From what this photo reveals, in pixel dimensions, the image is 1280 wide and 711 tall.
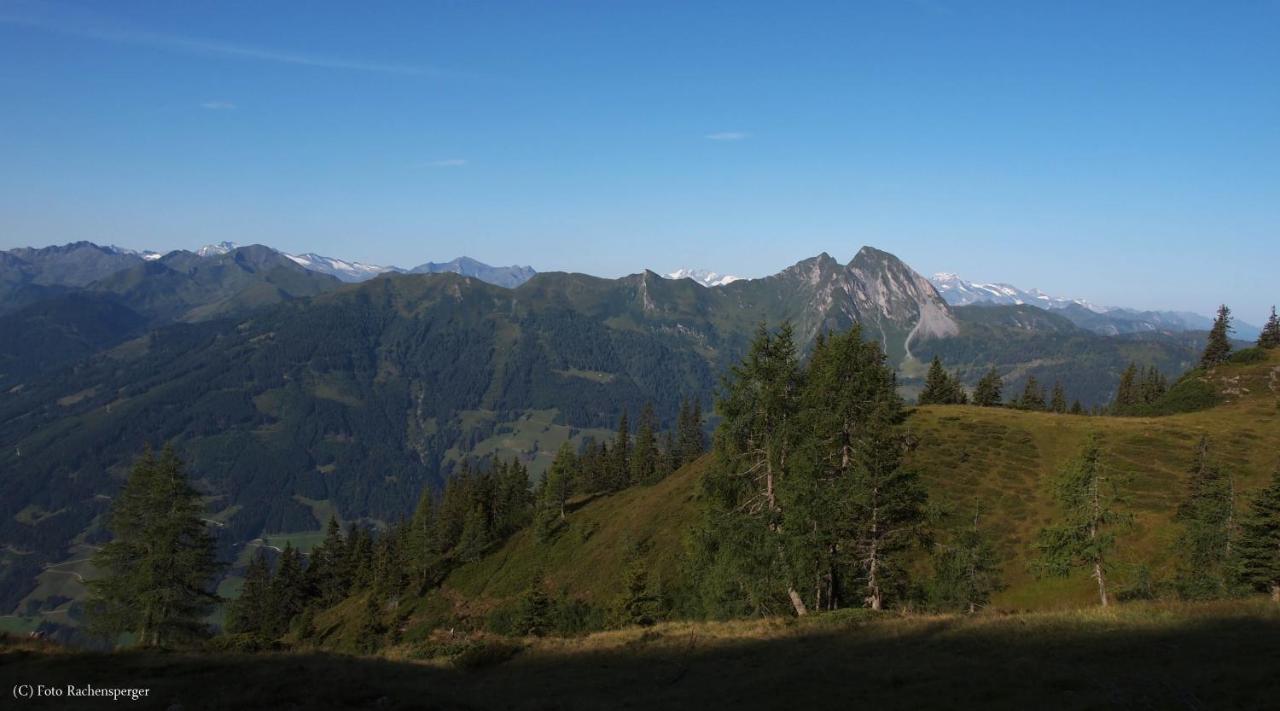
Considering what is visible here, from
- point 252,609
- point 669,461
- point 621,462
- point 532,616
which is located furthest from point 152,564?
point 621,462

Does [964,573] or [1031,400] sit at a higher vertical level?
[1031,400]

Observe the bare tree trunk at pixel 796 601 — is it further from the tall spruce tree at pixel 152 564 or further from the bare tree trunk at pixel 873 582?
the tall spruce tree at pixel 152 564

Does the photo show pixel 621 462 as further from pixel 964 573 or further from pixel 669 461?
pixel 964 573

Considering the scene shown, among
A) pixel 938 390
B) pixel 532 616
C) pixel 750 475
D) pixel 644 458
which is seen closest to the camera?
pixel 750 475

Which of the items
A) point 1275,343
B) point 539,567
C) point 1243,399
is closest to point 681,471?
point 539,567

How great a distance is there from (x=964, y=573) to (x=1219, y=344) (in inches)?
4270

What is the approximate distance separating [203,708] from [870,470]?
26.2 meters

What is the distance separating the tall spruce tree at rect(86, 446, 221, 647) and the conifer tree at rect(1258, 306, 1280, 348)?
146102mm

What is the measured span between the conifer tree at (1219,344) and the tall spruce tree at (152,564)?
137 m

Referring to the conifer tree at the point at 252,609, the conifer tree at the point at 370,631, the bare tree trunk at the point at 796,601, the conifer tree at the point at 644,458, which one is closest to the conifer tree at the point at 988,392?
the conifer tree at the point at 644,458

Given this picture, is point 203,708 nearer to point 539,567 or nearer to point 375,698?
point 375,698

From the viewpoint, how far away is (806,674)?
59.2ft

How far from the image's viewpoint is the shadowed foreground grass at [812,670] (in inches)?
569

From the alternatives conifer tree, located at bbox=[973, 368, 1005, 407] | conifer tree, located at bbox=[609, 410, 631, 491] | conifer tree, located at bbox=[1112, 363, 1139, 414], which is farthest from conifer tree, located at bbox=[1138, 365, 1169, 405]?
conifer tree, located at bbox=[609, 410, 631, 491]
